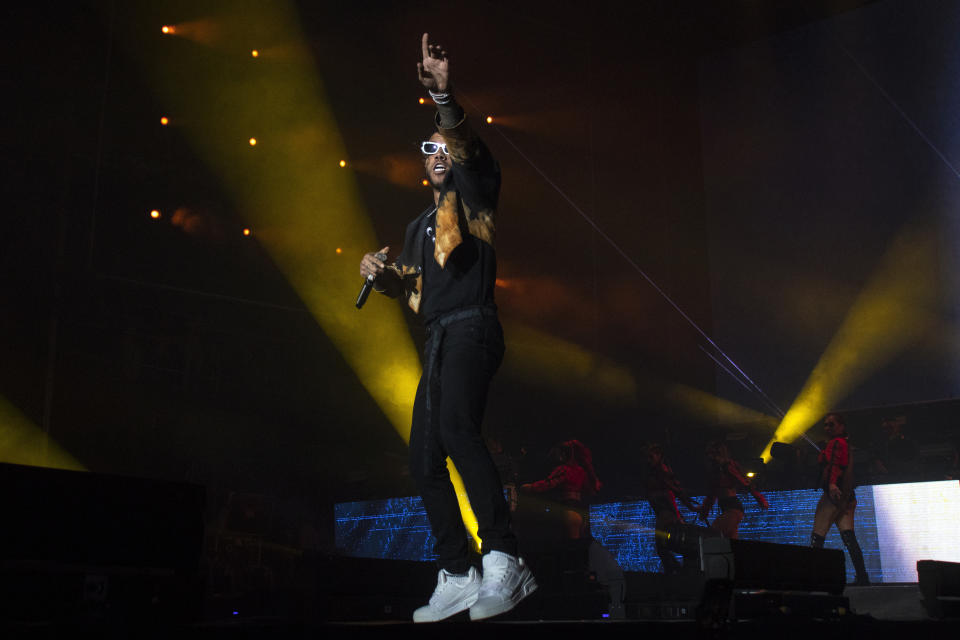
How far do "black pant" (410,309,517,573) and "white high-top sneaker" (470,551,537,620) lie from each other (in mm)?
32

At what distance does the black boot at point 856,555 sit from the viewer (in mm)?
6688

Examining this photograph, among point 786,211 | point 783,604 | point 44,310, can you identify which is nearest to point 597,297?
point 786,211

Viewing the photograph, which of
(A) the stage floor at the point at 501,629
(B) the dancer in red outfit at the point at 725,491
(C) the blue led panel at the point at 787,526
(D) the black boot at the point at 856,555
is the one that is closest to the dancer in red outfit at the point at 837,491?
(D) the black boot at the point at 856,555

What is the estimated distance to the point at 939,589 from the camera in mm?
3018

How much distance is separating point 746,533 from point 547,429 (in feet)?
7.89

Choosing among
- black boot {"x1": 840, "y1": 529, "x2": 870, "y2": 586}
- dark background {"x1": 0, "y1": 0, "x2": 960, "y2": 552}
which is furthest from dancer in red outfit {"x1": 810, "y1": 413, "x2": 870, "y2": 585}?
dark background {"x1": 0, "y1": 0, "x2": 960, "y2": 552}

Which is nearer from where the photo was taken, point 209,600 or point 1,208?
point 209,600

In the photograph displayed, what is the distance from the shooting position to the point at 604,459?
955 centimetres

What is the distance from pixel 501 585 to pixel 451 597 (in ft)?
0.74

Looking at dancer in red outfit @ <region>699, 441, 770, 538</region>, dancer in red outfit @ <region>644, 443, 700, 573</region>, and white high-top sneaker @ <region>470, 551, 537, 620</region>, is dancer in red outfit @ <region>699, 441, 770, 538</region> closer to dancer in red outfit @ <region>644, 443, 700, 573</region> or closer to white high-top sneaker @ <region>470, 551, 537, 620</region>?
dancer in red outfit @ <region>644, 443, 700, 573</region>

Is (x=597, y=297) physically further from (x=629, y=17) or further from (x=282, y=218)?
(x=282, y=218)

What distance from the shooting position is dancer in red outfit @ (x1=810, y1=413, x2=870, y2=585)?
701 cm

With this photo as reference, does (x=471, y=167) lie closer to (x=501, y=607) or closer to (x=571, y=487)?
(x=501, y=607)

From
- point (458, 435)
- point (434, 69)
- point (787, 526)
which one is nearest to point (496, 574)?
point (458, 435)
